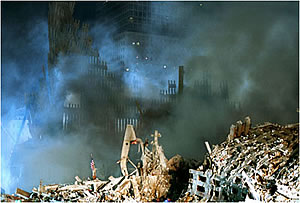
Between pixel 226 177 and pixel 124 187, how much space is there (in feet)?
→ 4.75

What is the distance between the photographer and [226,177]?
388 centimetres

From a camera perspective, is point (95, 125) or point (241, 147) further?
point (95, 125)

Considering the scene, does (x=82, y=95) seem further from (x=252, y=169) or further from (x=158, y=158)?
(x=252, y=169)

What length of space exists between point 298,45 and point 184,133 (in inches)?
96.2

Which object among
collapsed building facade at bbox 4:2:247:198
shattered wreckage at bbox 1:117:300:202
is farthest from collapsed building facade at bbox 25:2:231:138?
shattered wreckage at bbox 1:117:300:202

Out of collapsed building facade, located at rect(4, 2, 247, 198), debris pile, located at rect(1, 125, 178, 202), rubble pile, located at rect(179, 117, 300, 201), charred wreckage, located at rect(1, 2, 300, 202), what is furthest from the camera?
collapsed building facade, located at rect(4, 2, 247, 198)

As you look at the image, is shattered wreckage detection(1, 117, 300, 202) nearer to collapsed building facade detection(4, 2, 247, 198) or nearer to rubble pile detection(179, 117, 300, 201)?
rubble pile detection(179, 117, 300, 201)

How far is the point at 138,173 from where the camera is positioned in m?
4.78

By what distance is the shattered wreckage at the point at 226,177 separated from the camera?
357 cm

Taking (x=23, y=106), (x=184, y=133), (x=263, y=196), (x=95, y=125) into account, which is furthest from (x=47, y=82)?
(x=263, y=196)

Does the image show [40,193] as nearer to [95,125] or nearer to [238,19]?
[95,125]

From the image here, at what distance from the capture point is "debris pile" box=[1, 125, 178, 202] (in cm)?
417

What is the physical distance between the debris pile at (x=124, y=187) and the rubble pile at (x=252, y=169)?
2.19ft

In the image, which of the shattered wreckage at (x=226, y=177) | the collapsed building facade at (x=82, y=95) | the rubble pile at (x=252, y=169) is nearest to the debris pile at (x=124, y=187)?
the shattered wreckage at (x=226, y=177)
